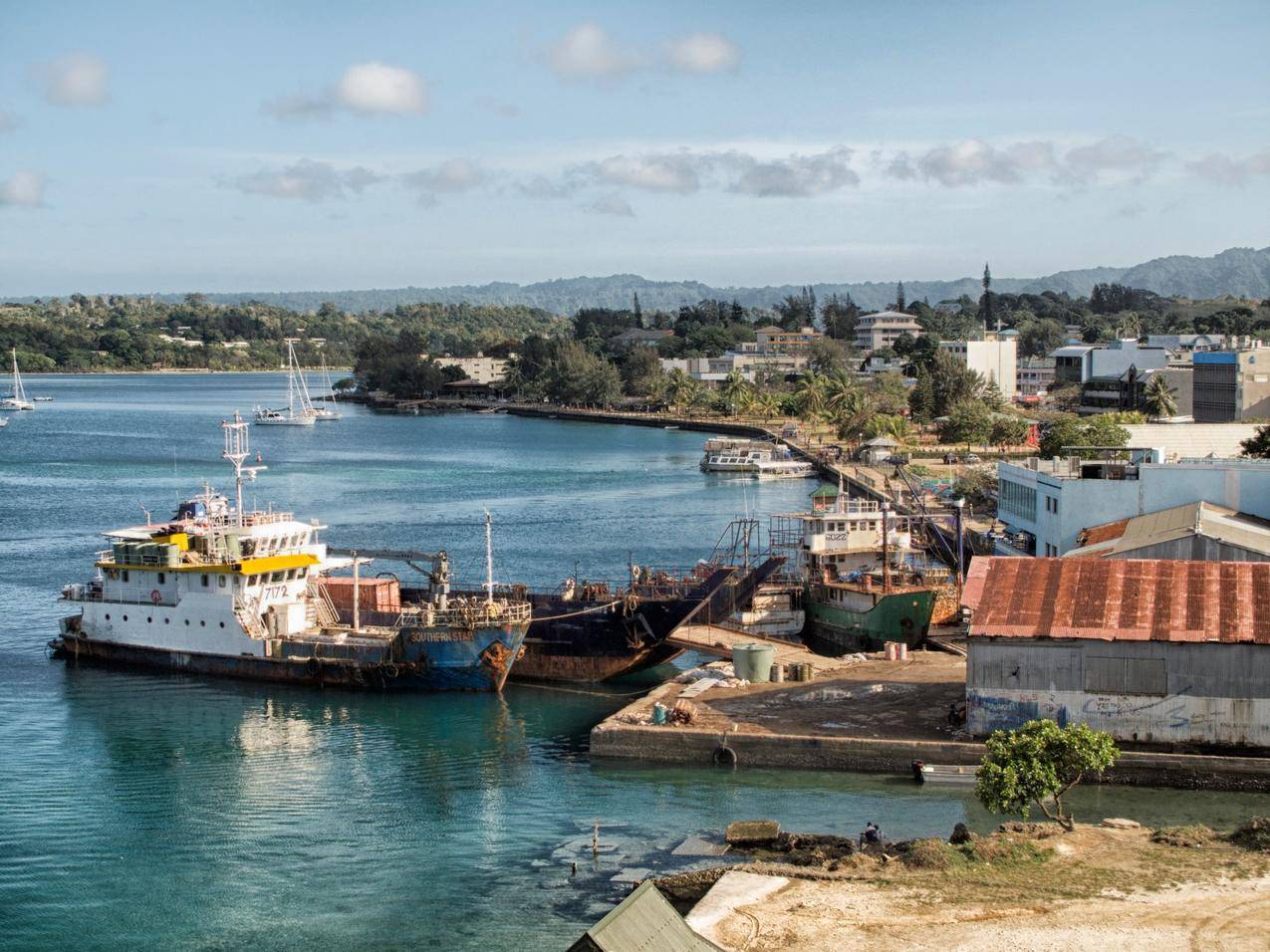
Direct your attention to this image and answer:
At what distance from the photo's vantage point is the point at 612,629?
120ft

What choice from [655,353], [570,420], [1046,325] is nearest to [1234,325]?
[1046,325]

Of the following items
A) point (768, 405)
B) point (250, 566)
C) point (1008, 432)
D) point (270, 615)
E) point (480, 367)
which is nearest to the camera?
point (250, 566)

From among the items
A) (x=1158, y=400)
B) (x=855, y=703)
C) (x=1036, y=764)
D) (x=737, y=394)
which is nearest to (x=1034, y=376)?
(x=737, y=394)

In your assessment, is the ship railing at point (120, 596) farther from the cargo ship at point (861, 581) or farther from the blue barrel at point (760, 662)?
the cargo ship at point (861, 581)

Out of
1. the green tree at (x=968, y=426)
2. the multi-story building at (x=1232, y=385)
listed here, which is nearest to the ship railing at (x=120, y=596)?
the green tree at (x=968, y=426)

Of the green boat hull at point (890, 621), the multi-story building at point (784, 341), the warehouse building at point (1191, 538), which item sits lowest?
the green boat hull at point (890, 621)

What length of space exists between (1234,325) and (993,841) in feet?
497

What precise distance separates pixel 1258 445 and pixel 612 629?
27.6 m

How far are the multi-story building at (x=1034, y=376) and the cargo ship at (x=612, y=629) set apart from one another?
95108mm

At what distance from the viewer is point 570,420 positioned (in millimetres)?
141125

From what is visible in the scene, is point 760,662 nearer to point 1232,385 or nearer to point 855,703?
point 855,703

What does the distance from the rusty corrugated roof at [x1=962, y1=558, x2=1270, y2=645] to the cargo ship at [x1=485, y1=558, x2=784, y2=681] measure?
10345 millimetres

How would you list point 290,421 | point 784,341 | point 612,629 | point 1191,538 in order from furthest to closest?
point 784,341 → point 290,421 → point 612,629 → point 1191,538

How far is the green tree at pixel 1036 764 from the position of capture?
22344 millimetres
